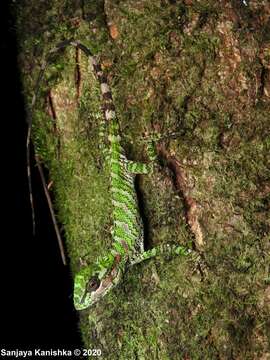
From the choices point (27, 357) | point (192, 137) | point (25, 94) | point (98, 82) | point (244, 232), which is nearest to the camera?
point (244, 232)

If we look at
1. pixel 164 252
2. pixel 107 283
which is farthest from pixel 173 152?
pixel 107 283

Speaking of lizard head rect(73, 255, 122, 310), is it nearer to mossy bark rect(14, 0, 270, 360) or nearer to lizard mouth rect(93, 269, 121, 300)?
lizard mouth rect(93, 269, 121, 300)

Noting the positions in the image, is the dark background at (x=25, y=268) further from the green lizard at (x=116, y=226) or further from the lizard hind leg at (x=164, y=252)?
the lizard hind leg at (x=164, y=252)

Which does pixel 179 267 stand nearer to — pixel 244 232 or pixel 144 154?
pixel 244 232

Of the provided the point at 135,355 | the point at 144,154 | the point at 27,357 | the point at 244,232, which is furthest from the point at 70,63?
the point at 27,357

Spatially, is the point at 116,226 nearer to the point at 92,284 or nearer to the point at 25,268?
the point at 92,284

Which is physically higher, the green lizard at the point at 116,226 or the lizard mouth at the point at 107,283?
the green lizard at the point at 116,226

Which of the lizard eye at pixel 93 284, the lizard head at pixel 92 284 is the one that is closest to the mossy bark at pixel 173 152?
the lizard head at pixel 92 284
